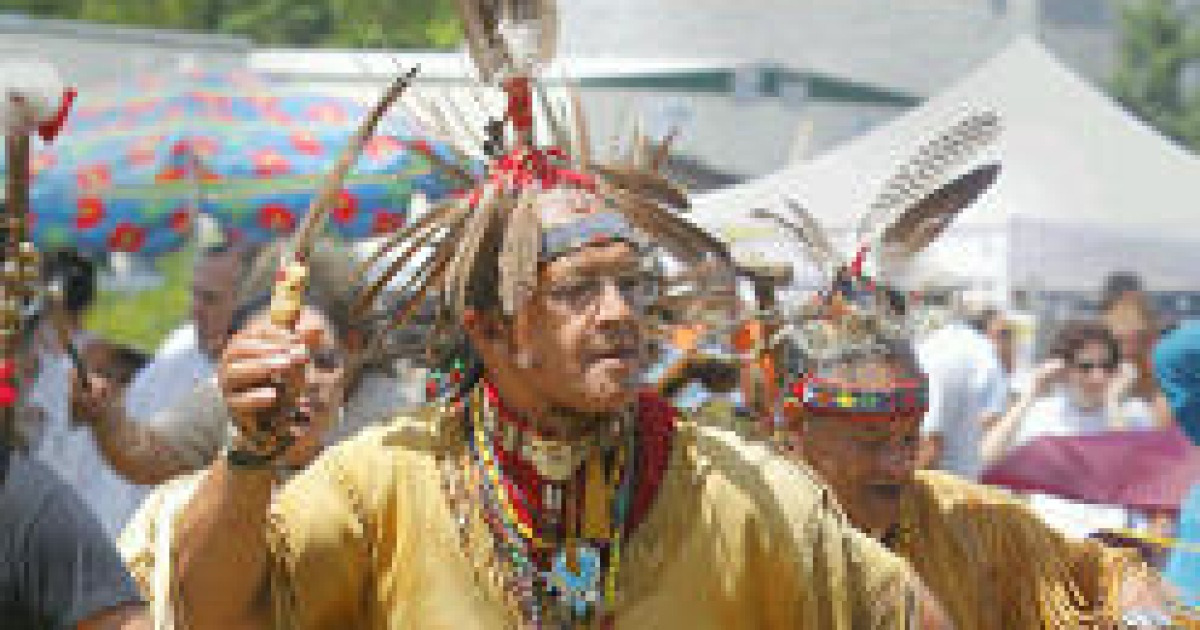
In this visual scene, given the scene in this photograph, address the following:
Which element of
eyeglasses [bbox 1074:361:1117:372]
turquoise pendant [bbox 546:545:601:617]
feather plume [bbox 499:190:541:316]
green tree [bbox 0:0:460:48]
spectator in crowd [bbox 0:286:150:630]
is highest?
green tree [bbox 0:0:460:48]

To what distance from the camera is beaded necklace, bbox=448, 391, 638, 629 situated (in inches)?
123

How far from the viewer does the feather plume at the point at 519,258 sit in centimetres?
309

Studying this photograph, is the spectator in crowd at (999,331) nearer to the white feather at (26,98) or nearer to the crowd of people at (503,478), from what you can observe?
the crowd of people at (503,478)

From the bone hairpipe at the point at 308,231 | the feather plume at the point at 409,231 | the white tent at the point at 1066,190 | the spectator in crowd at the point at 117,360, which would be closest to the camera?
the bone hairpipe at the point at 308,231

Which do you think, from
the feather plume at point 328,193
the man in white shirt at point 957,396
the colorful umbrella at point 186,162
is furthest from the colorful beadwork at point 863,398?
the colorful umbrella at point 186,162

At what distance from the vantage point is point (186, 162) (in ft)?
38.7

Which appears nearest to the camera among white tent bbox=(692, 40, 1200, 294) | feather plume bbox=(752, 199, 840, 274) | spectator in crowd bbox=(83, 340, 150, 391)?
feather plume bbox=(752, 199, 840, 274)

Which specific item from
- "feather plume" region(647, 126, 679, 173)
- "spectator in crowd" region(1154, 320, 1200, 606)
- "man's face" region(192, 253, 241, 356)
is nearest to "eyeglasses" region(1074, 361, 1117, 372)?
"spectator in crowd" region(1154, 320, 1200, 606)

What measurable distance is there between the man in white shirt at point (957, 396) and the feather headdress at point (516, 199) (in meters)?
4.03

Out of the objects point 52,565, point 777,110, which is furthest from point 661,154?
point 777,110

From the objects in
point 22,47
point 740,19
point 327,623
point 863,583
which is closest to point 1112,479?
point 863,583

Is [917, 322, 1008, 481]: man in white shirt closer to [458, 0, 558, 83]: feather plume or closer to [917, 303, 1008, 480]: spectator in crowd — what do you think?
[917, 303, 1008, 480]: spectator in crowd

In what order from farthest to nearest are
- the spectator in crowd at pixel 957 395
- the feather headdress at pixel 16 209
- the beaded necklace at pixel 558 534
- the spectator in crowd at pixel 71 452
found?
the spectator in crowd at pixel 957 395, the spectator in crowd at pixel 71 452, the beaded necklace at pixel 558 534, the feather headdress at pixel 16 209

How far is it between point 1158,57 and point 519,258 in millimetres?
52536
